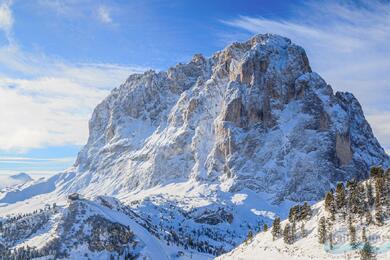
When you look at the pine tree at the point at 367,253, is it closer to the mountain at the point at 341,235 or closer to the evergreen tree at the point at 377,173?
the mountain at the point at 341,235

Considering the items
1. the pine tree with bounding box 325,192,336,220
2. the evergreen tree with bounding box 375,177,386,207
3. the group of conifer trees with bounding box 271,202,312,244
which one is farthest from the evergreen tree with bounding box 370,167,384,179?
the group of conifer trees with bounding box 271,202,312,244

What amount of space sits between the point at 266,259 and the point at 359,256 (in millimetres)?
37956

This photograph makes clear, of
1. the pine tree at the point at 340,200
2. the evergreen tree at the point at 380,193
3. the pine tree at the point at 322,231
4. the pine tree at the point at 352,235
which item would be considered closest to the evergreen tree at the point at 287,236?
the pine tree at the point at 322,231

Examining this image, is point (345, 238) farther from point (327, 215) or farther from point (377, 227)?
point (327, 215)

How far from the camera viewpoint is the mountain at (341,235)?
131 metres

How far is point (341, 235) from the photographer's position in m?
145

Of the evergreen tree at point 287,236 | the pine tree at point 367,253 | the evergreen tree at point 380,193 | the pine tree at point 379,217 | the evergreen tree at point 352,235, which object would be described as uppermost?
the evergreen tree at point 380,193

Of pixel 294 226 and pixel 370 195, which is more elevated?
pixel 370 195

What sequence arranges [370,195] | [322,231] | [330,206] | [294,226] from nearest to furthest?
[322,231] → [370,195] → [330,206] → [294,226]

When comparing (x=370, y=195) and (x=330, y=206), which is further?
(x=330, y=206)

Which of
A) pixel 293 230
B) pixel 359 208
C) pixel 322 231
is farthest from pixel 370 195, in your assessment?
pixel 293 230

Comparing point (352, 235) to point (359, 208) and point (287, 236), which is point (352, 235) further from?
point (287, 236)

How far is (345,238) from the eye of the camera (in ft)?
466

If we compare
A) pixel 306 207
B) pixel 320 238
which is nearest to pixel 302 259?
pixel 320 238
